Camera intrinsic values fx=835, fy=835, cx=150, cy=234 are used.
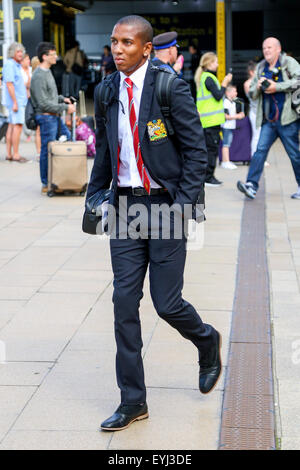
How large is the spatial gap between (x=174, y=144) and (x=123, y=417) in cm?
125

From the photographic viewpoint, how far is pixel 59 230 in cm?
840

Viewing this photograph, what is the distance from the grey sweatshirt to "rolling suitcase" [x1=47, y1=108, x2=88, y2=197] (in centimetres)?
46

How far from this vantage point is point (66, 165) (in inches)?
400

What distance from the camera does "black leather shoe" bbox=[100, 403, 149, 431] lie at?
3.75 m

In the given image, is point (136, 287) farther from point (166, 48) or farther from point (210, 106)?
point (210, 106)

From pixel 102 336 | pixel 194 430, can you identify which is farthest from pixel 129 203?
pixel 102 336

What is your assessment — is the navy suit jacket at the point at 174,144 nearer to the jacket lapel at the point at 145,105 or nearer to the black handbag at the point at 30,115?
the jacket lapel at the point at 145,105

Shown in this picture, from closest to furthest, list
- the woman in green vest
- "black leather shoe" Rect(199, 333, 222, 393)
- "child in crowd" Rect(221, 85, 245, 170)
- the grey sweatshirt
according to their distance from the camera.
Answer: "black leather shoe" Rect(199, 333, 222, 393), the grey sweatshirt, the woman in green vest, "child in crowd" Rect(221, 85, 245, 170)

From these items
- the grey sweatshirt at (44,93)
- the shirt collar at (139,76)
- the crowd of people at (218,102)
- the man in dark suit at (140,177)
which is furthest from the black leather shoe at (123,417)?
the grey sweatshirt at (44,93)

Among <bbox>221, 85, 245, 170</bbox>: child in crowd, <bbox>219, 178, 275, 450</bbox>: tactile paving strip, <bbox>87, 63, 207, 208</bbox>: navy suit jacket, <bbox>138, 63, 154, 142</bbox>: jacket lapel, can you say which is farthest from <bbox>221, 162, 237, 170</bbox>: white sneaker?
<bbox>138, 63, 154, 142</bbox>: jacket lapel

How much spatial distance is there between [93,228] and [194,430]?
104 centimetres

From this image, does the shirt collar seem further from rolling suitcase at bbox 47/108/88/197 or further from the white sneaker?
the white sneaker

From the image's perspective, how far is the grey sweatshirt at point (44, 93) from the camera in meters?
10.3

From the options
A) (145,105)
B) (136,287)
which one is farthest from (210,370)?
(145,105)
